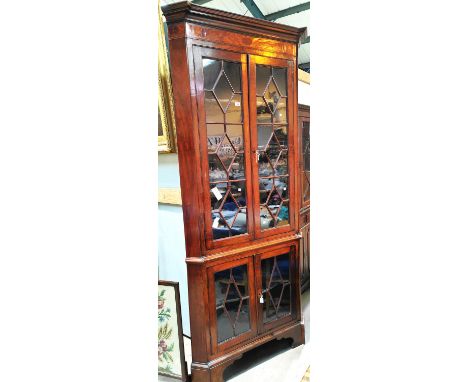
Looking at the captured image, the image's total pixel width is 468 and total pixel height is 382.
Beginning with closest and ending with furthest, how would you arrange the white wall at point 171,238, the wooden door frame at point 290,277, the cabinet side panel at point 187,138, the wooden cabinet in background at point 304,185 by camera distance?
the cabinet side panel at point 187,138 < the wooden door frame at point 290,277 < the white wall at point 171,238 < the wooden cabinet in background at point 304,185

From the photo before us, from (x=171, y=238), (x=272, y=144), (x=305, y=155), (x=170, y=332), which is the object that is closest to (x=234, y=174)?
(x=272, y=144)

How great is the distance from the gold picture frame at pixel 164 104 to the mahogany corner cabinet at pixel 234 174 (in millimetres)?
92

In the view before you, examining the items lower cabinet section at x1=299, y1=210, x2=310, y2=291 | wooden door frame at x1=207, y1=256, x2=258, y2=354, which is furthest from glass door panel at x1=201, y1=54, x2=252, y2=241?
lower cabinet section at x1=299, y1=210, x2=310, y2=291

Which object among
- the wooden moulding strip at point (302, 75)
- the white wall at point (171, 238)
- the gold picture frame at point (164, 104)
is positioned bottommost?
the white wall at point (171, 238)

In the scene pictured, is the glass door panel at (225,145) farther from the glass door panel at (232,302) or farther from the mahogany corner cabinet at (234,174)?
the glass door panel at (232,302)

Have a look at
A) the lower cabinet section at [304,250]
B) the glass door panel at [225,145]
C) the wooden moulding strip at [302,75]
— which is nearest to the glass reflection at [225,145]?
the glass door panel at [225,145]

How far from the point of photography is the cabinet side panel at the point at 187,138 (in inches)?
41.1

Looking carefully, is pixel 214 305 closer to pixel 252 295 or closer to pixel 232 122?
pixel 252 295
